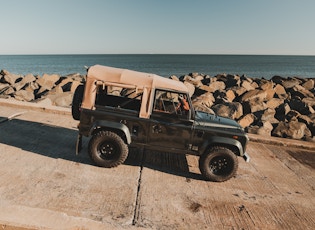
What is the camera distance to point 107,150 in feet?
21.1

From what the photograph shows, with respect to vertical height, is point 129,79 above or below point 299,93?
above

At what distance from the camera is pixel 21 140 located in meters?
7.58

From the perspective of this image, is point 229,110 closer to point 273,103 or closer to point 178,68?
point 273,103

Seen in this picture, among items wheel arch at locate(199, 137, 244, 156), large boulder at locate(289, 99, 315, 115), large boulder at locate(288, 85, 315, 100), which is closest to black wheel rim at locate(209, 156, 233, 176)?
wheel arch at locate(199, 137, 244, 156)

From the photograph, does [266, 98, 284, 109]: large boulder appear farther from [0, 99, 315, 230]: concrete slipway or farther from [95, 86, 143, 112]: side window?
[95, 86, 143, 112]: side window

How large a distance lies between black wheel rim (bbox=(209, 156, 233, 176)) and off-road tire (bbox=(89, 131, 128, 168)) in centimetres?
180

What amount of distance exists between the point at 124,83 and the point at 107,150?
1455 millimetres

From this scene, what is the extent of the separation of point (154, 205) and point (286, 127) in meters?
7.27

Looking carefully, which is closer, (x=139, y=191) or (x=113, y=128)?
(x=139, y=191)

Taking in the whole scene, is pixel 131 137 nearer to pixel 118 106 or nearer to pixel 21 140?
pixel 118 106

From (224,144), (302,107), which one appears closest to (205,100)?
(302,107)

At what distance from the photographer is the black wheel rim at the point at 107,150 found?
6332 mm

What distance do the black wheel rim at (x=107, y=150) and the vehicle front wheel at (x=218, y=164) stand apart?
1766mm

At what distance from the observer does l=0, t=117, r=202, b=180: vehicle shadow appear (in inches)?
269
